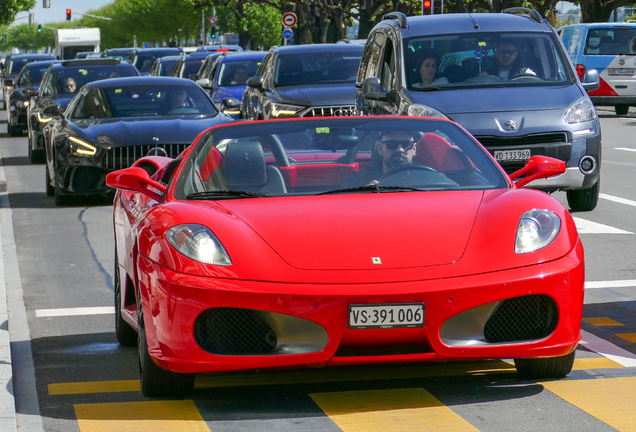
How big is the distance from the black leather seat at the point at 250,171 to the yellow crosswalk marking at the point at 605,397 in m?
1.60

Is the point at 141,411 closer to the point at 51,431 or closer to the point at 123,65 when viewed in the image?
the point at 51,431

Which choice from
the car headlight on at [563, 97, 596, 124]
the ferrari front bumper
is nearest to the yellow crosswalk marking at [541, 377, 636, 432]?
the ferrari front bumper

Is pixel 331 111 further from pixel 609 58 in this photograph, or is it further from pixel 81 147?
pixel 609 58

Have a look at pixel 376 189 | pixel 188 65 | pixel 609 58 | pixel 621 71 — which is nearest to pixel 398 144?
pixel 376 189

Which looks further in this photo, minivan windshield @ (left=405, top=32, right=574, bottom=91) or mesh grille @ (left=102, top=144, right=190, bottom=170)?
mesh grille @ (left=102, top=144, right=190, bottom=170)

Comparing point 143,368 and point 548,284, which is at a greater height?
point 548,284

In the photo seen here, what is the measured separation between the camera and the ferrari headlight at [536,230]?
5.11m

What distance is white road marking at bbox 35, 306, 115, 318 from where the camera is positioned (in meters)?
7.61

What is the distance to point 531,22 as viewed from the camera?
12438mm

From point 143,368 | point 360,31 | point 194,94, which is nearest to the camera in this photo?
point 143,368

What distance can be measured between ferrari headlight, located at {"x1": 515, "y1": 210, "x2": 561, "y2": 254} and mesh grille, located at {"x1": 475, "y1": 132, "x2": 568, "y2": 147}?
5.67 metres

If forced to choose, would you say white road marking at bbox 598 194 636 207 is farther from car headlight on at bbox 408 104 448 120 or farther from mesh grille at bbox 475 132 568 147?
car headlight on at bbox 408 104 448 120

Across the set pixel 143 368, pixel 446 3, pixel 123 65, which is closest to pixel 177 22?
pixel 446 3

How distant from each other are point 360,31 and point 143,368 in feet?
168
